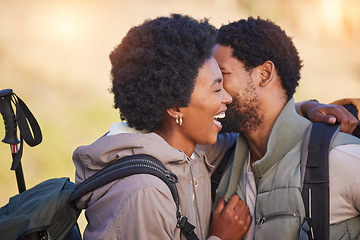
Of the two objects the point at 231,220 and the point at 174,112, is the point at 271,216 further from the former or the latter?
the point at 174,112

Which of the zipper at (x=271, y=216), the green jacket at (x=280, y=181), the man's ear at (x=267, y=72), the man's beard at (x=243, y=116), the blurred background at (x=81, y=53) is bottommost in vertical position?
the zipper at (x=271, y=216)

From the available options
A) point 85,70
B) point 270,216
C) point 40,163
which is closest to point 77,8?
point 85,70

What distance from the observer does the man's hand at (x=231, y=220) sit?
2359 millimetres

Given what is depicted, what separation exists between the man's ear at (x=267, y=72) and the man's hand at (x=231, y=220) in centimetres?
65

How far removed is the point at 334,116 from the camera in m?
2.48

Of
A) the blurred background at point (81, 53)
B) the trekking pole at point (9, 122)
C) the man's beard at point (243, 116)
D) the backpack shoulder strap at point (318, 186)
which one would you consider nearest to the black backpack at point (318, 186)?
the backpack shoulder strap at point (318, 186)

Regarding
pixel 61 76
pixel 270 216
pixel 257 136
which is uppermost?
pixel 61 76

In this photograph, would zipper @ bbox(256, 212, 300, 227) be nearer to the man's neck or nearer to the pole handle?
the man's neck

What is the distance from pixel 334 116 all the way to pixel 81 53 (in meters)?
3.15

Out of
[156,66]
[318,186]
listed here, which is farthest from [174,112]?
[318,186]

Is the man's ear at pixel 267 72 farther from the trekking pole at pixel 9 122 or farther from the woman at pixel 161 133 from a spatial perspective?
the trekking pole at pixel 9 122

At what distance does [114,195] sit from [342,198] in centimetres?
97

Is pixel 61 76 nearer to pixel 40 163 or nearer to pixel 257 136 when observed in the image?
pixel 40 163

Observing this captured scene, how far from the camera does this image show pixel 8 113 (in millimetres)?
2561
